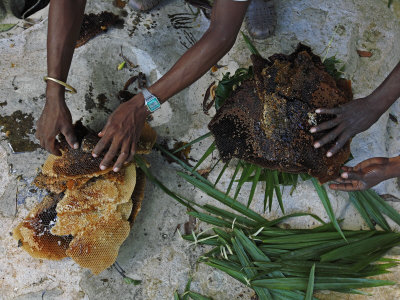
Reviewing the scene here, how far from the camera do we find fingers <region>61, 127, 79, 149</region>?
6.83 ft

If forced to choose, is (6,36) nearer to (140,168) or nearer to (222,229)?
(140,168)

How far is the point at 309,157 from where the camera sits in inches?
82.0

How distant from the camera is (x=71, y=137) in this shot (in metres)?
2.10

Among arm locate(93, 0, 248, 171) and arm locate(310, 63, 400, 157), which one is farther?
arm locate(310, 63, 400, 157)

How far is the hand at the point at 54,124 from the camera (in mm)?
2057

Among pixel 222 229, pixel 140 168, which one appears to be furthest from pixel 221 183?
pixel 140 168

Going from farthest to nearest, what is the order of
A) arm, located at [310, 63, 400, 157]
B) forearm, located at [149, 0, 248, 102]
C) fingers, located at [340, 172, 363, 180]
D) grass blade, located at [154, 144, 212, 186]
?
1. grass blade, located at [154, 144, 212, 186]
2. fingers, located at [340, 172, 363, 180]
3. arm, located at [310, 63, 400, 157]
4. forearm, located at [149, 0, 248, 102]

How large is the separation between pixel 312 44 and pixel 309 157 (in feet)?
3.55

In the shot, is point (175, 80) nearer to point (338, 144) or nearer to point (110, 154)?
point (110, 154)

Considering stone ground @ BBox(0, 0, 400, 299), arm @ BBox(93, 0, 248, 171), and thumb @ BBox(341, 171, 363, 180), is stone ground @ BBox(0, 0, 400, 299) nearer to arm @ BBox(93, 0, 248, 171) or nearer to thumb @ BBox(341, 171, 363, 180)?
thumb @ BBox(341, 171, 363, 180)

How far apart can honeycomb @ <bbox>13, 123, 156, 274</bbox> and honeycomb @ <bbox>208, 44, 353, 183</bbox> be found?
0.68 meters

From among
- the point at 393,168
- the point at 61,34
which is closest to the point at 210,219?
the point at 393,168

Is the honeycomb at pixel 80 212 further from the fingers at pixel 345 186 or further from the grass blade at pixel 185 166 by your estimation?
the fingers at pixel 345 186

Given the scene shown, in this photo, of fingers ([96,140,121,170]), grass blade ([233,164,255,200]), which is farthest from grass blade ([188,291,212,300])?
fingers ([96,140,121,170])
